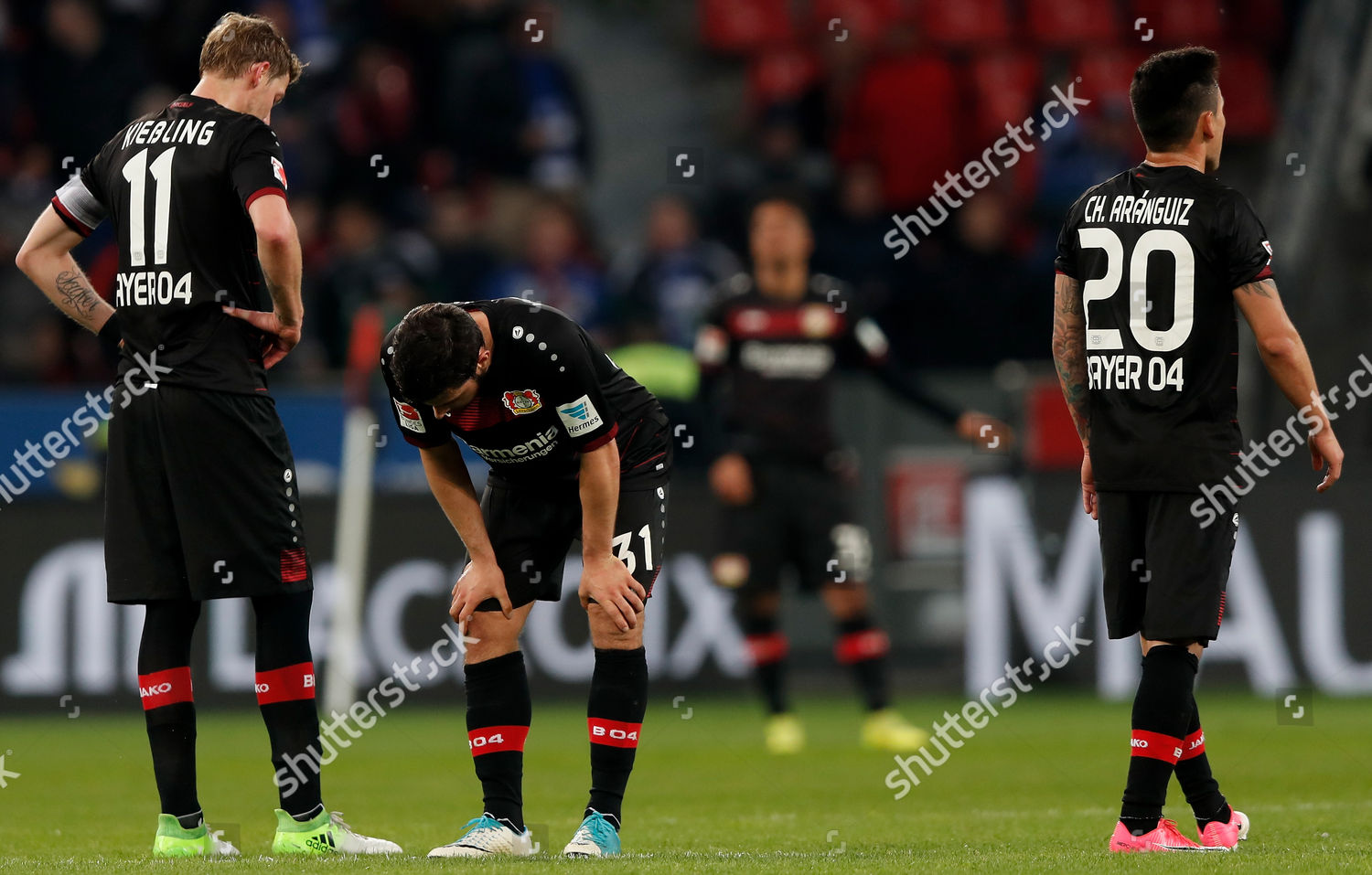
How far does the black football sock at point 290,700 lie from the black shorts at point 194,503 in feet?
0.33

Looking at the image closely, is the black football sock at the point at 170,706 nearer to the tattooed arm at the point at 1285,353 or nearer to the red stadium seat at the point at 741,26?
the tattooed arm at the point at 1285,353

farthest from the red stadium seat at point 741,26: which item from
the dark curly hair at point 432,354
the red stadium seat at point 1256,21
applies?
the dark curly hair at point 432,354

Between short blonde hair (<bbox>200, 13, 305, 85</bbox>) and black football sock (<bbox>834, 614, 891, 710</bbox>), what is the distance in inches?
186

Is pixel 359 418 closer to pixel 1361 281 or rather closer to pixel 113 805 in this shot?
pixel 113 805

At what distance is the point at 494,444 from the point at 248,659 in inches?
217

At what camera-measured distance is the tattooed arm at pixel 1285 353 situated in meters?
5.08

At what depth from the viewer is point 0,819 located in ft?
21.7

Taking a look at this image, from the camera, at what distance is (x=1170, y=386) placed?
17.1 ft

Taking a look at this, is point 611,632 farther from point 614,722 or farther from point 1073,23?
point 1073,23

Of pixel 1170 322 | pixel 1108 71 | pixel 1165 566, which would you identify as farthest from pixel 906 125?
pixel 1165 566

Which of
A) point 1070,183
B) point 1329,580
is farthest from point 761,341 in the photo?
point 1070,183

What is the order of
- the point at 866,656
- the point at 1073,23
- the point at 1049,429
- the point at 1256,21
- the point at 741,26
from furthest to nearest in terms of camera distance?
the point at 1256,21 < the point at 1073,23 < the point at 741,26 < the point at 1049,429 < the point at 866,656

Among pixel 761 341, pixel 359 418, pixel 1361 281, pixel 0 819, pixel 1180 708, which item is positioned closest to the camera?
pixel 1180 708

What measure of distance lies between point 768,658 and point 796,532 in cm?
66
